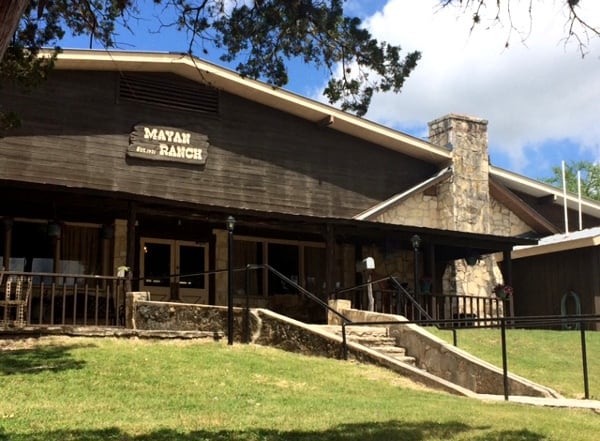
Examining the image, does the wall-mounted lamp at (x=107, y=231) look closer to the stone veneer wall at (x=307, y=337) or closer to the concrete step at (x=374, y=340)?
the stone veneer wall at (x=307, y=337)

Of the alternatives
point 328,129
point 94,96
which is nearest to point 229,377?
point 94,96

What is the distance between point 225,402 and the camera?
7871 millimetres

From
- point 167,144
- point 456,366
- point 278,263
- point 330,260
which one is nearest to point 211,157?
point 167,144

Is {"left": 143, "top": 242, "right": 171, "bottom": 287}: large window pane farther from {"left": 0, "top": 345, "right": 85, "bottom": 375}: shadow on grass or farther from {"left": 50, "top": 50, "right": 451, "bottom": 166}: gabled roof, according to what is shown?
{"left": 0, "top": 345, "right": 85, "bottom": 375}: shadow on grass

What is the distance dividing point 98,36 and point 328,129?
10902 millimetres

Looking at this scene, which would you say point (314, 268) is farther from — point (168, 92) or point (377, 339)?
point (377, 339)

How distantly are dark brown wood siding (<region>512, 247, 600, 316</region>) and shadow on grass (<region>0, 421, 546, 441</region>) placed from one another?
1289 centimetres

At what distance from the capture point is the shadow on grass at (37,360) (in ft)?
29.8

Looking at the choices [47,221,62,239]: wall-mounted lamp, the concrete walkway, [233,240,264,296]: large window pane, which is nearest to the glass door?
[233,240,264,296]: large window pane

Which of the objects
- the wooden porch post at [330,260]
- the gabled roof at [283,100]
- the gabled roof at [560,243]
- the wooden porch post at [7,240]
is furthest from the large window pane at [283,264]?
the gabled roof at [560,243]

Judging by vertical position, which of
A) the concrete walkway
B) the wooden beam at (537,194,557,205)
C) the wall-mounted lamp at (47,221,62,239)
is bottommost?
the concrete walkway

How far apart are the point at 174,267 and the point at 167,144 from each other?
2.81m

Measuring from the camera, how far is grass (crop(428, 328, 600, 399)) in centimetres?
1082

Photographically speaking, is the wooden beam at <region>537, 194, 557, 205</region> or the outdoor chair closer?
the outdoor chair
